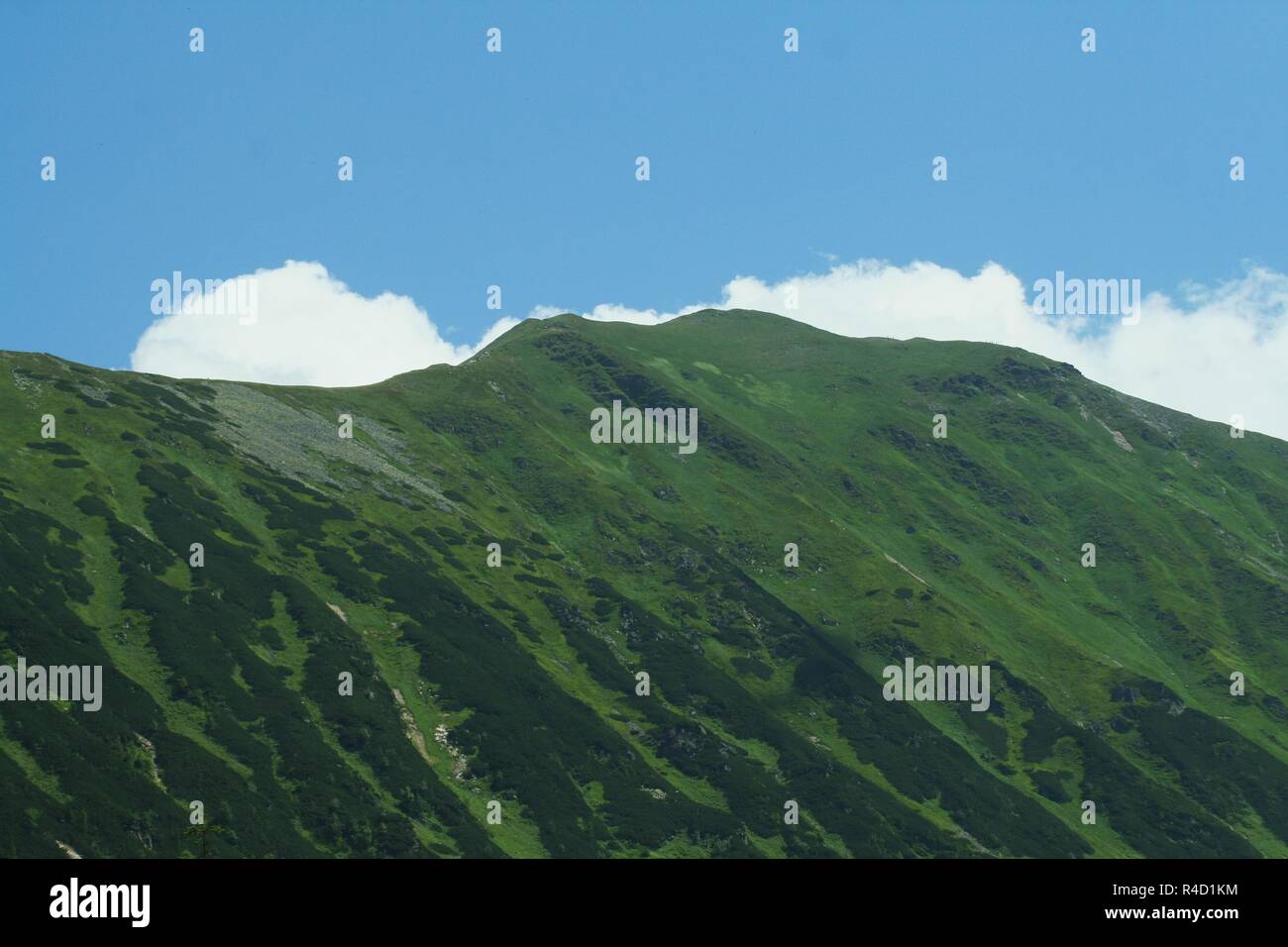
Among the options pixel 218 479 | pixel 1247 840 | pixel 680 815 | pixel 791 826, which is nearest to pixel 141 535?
pixel 218 479

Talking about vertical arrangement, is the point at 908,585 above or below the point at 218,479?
below

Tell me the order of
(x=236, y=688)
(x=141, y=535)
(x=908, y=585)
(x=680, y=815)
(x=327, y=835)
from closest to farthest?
(x=327, y=835) → (x=236, y=688) → (x=680, y=815) → (x=141, y=535) → (x=908, y=585)

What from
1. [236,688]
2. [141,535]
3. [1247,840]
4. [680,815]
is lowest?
[1247,840]

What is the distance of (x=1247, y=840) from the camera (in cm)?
15400

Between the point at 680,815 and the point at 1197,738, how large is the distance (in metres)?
93.0

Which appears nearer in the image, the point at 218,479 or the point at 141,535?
the point at 141,535

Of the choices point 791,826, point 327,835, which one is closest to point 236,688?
point 327,835
